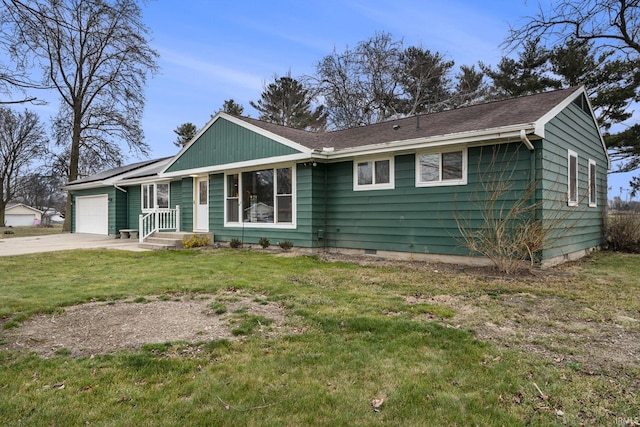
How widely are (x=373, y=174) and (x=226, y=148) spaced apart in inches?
205

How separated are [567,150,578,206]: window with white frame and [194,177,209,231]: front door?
1083 cm

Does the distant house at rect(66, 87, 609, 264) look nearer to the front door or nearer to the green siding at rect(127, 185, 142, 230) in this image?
the front door

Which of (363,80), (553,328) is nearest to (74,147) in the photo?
(363,80)

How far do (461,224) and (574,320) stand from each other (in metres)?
3.88

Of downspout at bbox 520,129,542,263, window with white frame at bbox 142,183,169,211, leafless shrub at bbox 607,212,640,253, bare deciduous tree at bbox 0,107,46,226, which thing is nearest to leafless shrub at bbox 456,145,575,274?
downspout at bbox 520,129,542,263

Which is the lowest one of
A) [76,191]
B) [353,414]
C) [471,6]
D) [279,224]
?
[353,414]

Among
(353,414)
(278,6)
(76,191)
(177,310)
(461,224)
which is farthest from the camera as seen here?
(76,191)

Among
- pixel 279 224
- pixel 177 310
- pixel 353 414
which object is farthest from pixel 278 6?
pixel 353 414

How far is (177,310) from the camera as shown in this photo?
185 inches

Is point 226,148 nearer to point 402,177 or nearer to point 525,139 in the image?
point 402,177

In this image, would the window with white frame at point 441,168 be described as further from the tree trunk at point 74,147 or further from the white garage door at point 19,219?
the white garage door at point 19,219

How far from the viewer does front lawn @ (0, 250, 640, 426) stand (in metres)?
2.45

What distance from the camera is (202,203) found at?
45.4 feet

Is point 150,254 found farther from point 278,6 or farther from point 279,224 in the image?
point 278,6
